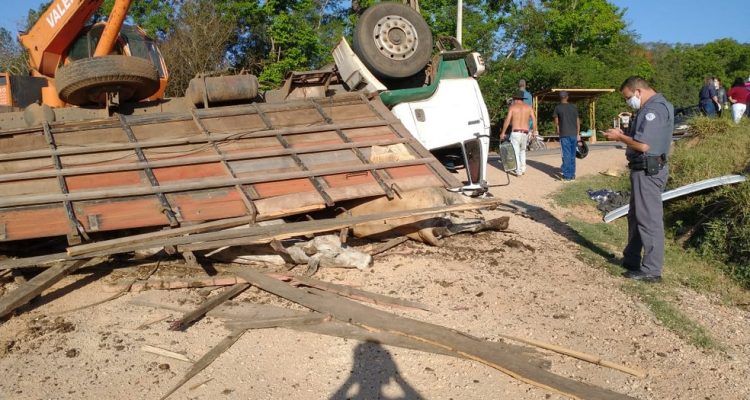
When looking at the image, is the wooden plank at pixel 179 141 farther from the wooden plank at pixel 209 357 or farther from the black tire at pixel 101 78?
the wooden plank at pixel 209 357

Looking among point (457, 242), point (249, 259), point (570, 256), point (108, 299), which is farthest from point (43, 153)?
point (570, 256)

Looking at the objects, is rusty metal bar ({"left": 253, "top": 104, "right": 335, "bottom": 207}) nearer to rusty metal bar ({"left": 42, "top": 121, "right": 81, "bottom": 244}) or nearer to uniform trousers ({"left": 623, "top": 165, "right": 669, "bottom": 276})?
rusty metal bar ({"left": 42, "top": 121, "right": 81, "bottom": 244})

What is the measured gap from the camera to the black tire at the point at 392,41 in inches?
327

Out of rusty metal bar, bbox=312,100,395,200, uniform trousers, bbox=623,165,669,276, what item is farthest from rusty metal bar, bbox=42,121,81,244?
uniform trousers, bbox=623,165,669,276

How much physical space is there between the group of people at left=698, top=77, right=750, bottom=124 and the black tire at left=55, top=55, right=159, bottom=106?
1326cm

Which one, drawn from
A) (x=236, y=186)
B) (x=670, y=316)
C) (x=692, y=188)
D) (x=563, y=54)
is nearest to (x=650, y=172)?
(x=670, y=316)

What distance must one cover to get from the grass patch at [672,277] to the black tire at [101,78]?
18.7 feet

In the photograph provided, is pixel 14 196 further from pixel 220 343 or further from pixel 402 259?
pixel 402 259

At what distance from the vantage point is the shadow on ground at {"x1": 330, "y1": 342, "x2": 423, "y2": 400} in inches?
137

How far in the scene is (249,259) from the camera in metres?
5.73

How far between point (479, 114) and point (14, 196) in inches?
249

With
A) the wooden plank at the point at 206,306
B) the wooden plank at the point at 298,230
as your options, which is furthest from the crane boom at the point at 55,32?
the wooden plank at the point at 206,306

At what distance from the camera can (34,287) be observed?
4551mm

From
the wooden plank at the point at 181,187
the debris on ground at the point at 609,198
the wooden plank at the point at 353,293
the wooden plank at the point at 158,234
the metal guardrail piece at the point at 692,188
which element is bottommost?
the debris on ground at the point at 609,198
